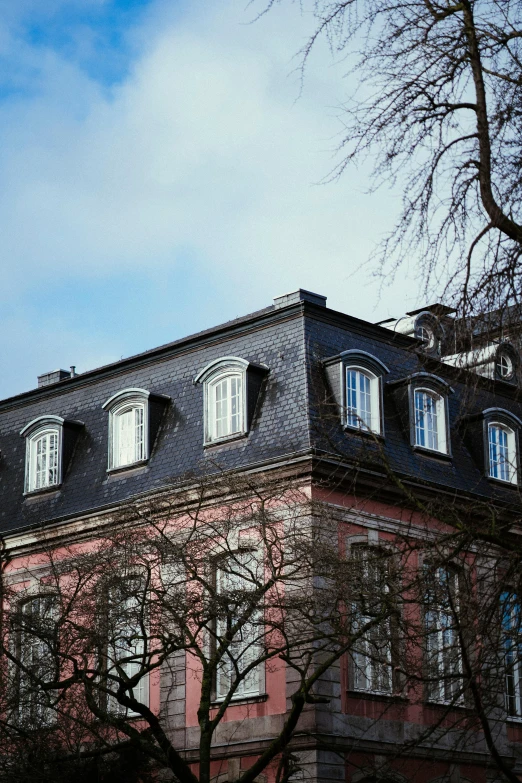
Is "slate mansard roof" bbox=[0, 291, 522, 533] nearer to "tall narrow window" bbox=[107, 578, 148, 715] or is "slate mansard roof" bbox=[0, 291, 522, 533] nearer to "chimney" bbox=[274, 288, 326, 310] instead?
"chimney" bbox=[274, 288, 326, 310]

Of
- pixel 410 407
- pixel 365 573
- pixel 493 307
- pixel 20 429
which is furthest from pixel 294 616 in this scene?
pixel 20 429

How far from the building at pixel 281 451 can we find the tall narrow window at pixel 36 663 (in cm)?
75

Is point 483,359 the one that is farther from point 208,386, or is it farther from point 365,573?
point 208,386

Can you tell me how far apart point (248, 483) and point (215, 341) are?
7228mm

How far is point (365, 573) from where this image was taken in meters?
17.4

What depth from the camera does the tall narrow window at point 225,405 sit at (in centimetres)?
2359

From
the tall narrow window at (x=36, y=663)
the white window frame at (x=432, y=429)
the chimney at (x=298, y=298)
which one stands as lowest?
the tall narrow window at (x=36, y=663)

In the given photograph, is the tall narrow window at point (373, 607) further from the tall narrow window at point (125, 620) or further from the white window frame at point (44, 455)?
the white window frame at point (44, 455)

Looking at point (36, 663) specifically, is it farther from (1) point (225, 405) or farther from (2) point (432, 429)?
(2) point (432, 429)

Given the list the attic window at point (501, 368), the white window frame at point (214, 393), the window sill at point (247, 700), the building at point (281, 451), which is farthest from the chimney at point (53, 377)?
the attic window at point (501, 368)

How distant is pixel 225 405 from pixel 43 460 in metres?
5.27

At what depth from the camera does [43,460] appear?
2723cm

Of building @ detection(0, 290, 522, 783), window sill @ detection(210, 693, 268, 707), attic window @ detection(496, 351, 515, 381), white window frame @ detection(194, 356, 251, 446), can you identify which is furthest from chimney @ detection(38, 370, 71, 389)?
attic window @ detection(496, 351, 515, 381)

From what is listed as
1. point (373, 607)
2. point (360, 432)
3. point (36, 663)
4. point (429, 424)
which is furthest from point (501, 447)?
point (360, 432)
